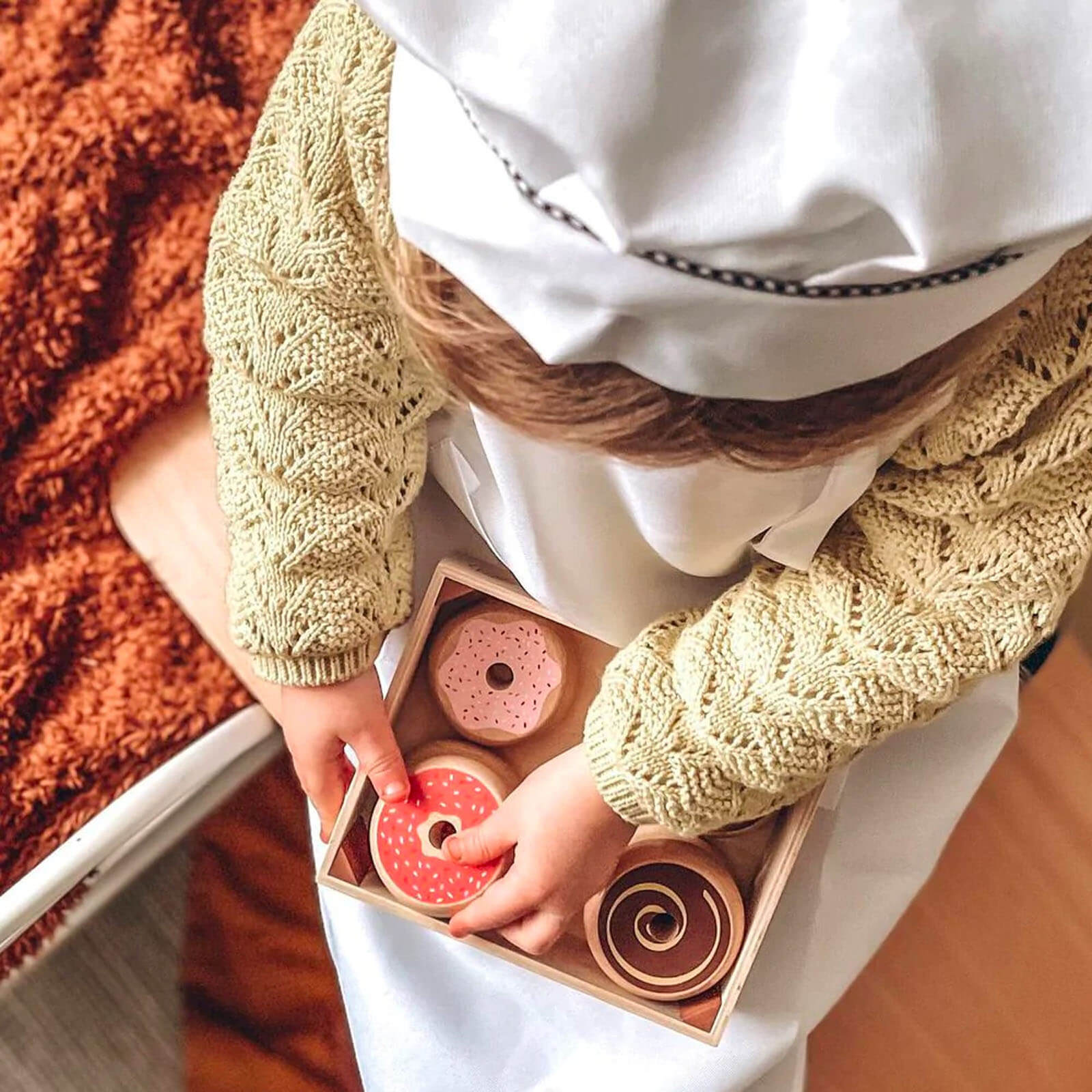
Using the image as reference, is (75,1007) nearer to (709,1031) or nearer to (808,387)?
(709,1031)

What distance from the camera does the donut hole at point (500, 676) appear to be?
1.97 ft

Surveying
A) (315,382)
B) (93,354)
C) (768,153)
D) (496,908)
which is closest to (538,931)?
(496,908)

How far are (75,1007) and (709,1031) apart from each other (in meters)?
0.60

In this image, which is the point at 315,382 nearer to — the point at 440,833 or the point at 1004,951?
the point at 440,833

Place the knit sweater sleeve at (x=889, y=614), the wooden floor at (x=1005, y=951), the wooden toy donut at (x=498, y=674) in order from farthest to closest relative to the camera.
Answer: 1. the wooden floor at (x=1005, y=951)
2. the wooden toy donut at (x=498, y=674)
3. the knit sweater sleeve at (x=889, y=614)

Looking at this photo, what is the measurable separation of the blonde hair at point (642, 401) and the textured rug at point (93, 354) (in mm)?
543

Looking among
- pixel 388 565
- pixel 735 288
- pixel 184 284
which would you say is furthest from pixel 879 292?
pixel 184 284

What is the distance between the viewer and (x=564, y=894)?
0.56m

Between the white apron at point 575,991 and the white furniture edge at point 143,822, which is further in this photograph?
the white furniture edge at point 143,822

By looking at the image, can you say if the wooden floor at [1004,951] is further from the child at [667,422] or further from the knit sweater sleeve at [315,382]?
the knit sweater sleeve at [315,382]

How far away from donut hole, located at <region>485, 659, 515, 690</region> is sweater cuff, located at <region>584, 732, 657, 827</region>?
0.10 metres

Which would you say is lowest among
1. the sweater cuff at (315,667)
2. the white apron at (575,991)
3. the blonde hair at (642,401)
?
the white apron at (575,991)

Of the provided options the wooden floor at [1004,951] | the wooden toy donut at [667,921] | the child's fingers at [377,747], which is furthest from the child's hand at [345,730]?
the wooden floor at [1004,951]

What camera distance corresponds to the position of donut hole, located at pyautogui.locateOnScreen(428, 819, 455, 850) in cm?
59
